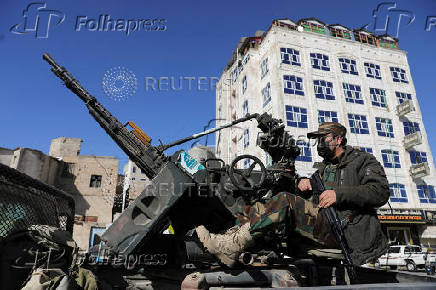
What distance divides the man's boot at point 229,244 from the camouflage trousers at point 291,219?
9 cm

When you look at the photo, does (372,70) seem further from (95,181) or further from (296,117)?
(95,181)

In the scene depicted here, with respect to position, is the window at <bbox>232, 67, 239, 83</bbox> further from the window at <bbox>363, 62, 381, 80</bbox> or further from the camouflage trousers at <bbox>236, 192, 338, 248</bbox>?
the camouflage trousers at <bbox>236, 192, 338, 248</bbox>

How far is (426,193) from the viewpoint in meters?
21.3

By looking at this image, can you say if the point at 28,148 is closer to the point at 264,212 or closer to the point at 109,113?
the point at 109,113

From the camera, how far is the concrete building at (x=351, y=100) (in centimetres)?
2039

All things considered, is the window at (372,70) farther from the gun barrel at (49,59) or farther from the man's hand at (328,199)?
the man's hand at (328,199)

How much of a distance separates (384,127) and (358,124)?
8.85 feet

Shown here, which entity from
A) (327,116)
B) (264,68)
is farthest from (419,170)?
(264,68)

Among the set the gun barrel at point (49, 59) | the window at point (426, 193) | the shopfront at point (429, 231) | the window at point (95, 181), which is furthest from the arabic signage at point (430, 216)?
the window at point (95, 181)

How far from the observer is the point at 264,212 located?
6.83 feet

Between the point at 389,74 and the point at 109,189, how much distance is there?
28570 millimetres

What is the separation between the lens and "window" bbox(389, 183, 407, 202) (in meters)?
20.4

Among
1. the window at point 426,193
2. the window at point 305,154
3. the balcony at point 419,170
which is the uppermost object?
the window at point 305,154

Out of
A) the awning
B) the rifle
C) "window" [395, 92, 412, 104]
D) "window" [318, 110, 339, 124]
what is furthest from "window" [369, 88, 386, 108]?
the rifle
